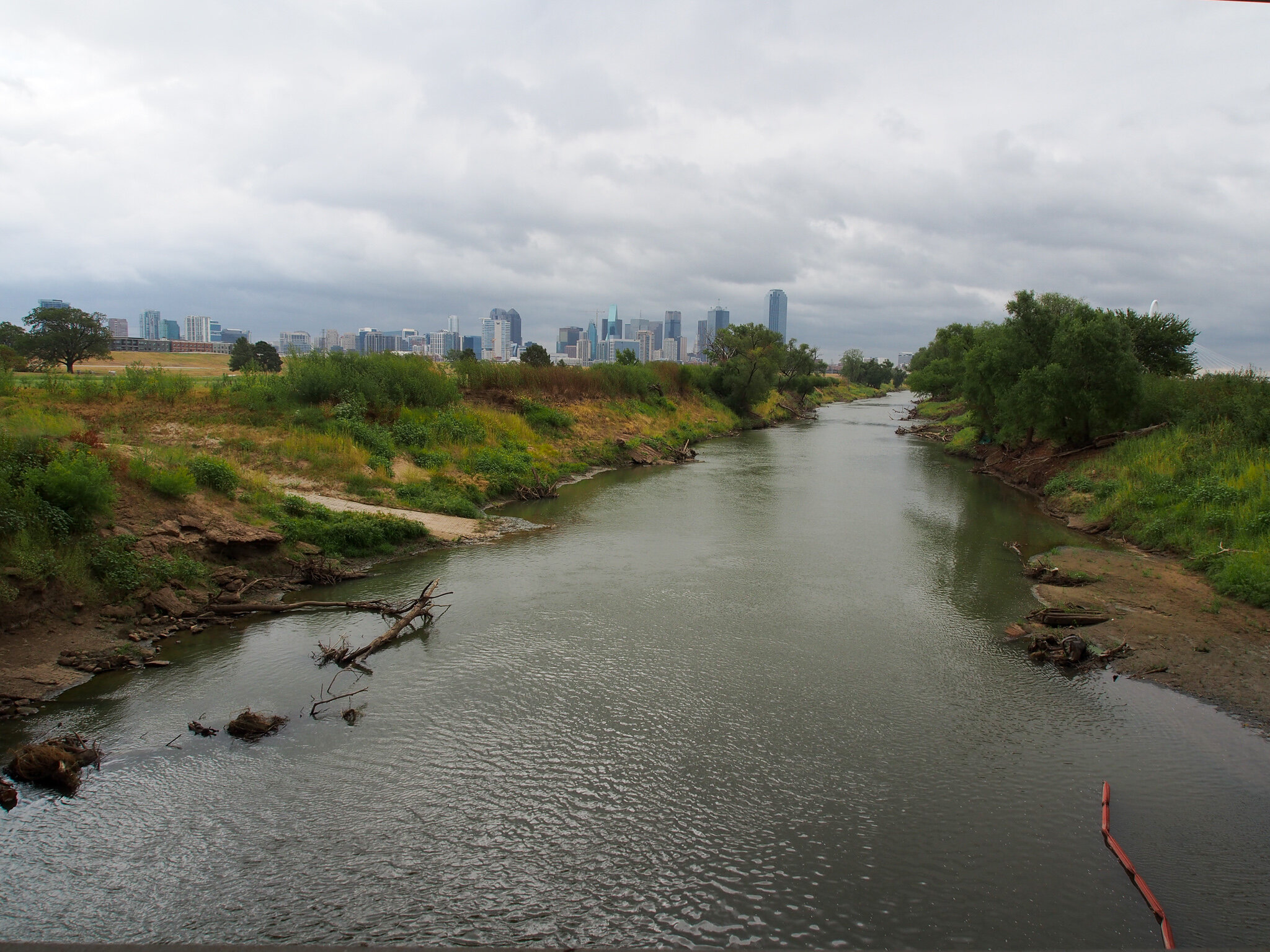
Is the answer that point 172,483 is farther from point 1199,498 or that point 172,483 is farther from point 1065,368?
point 1065,368

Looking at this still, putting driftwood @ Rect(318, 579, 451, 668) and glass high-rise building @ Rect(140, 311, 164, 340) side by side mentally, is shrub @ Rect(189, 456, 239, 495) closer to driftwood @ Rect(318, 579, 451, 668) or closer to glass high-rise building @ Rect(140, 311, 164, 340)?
driftwood @ Rect(318, 579, 451, 668)

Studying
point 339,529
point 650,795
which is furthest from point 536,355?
point 650,795

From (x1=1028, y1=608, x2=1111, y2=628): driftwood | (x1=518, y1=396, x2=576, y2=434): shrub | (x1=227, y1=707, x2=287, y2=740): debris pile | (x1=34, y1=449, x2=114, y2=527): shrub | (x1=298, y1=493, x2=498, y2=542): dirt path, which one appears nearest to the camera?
(x1=227, y1=707, x2=287, y2=740): debris pile

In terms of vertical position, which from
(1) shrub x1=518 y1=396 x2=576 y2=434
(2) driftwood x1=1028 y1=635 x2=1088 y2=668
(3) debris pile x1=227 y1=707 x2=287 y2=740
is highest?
(1) shrub x1=518 y1=396 x2=576 y2=434

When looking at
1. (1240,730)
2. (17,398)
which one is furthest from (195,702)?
(17,398)

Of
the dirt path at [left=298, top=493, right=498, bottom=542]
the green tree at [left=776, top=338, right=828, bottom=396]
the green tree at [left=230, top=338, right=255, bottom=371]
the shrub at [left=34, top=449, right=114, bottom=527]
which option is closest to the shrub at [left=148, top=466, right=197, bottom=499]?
the shrub at [left=34, top=449, right=114, bottom=527]

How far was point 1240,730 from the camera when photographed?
967 cm

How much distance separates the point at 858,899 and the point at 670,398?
48800mm

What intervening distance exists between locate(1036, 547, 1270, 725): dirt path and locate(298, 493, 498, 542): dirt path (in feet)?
46.7

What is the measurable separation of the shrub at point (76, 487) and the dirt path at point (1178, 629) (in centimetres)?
1789

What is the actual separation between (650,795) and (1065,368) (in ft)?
90.9

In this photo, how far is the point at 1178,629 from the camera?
41.9 feet

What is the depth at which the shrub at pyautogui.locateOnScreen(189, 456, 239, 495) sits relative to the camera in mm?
16375

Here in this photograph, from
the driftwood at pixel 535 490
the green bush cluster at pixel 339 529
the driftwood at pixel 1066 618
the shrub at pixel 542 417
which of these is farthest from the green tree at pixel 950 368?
the green bush cluster at pixel 339 529
